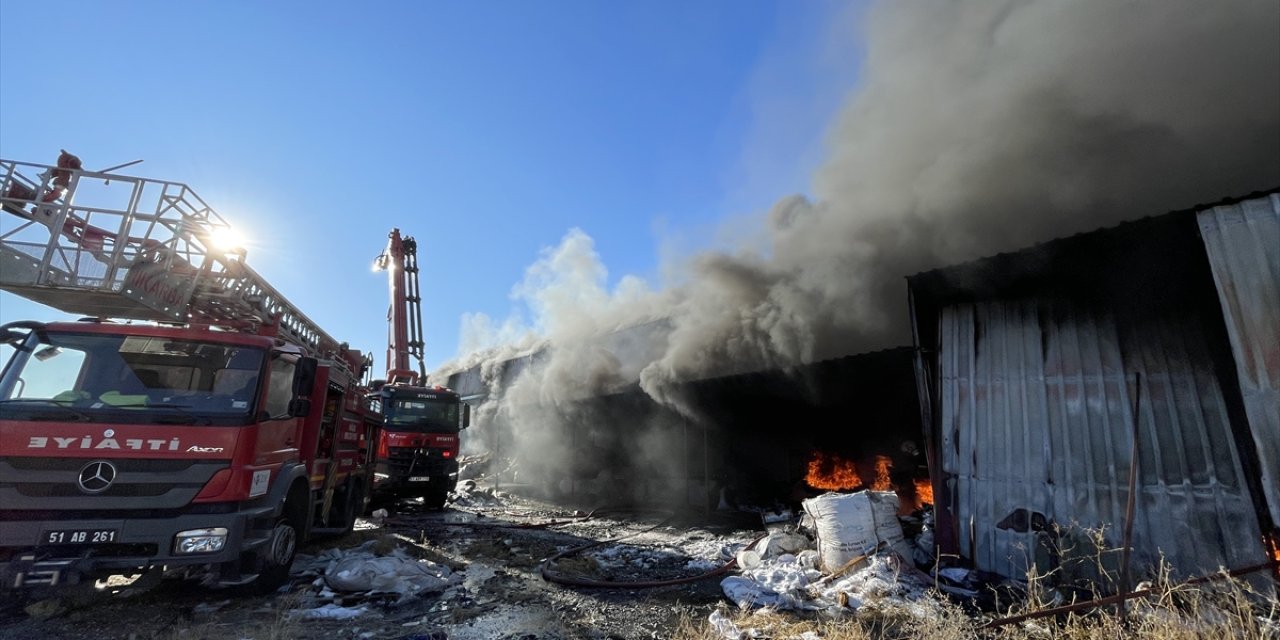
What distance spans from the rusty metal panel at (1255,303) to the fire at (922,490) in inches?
278

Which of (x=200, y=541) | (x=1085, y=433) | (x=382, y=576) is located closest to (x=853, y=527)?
(x=1085, y=433)

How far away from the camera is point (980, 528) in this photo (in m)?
6.26

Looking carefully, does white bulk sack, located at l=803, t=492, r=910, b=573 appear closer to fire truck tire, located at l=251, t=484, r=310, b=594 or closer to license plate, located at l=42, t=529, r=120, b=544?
fire truck tire, located at l=251, t=484, r=310, b=594

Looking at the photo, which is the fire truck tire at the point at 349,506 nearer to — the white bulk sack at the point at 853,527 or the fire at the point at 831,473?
the white bulk sack at the point at 853,527

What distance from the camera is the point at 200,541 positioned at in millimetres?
4387

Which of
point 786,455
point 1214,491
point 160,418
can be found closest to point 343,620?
point 160,418

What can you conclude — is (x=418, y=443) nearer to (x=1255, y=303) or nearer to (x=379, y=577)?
(x=379, y=577)

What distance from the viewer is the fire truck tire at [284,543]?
526 cm

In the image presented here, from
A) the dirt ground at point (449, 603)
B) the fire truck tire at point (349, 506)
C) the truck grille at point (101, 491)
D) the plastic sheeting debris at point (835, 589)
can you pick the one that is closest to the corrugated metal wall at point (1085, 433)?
the plastic sheeting debris at point (835, 589)

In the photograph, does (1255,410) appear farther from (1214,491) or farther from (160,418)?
(160,418)

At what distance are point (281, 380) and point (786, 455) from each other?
13.1 metres

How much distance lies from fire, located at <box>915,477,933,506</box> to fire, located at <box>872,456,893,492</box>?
2.27ft

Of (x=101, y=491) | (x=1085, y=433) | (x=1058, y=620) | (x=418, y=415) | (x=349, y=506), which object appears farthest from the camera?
(x=418, y=415)

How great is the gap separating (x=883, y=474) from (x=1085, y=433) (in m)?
7.68
